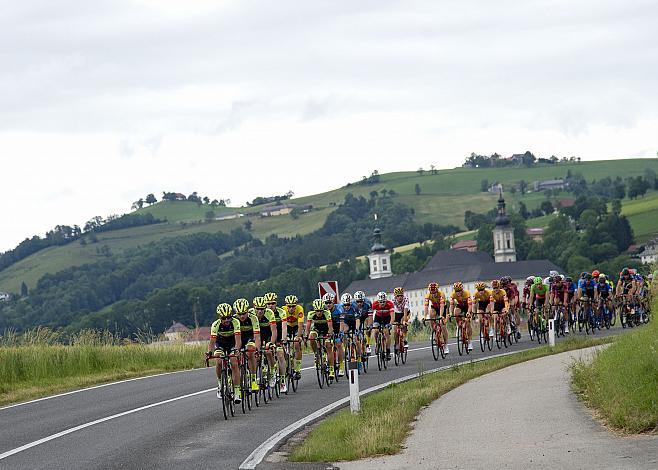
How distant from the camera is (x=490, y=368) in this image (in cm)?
2414

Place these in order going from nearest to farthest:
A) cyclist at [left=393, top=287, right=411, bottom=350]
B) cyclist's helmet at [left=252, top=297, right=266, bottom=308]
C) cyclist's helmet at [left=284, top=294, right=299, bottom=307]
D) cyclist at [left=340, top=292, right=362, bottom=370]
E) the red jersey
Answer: cyclist's helmet at [left=252, top=297, right=266, bottom=308], cyclist's helmet at [left=284, top=294, right=299, bottom=307], cyclist at [left=340, top=292, right=362, bottom=370], the red jersey, cyclist at [left=393, top=287, right=411, bottom=350]

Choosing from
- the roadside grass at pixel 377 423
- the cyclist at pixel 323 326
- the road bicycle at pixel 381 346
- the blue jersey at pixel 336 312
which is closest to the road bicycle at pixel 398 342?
the road bicycle at pixel 381 346

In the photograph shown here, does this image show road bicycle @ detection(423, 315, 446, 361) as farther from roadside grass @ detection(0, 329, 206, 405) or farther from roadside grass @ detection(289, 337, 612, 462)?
roadside grass @ detection(0, 329, 206, 405)

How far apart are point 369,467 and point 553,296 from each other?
22.3 metres

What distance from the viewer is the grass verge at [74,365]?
25344 mm

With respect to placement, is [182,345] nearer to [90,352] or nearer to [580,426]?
[90,352]

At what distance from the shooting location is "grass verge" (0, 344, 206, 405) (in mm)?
25344

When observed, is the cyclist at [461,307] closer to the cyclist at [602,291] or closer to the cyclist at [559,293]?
the cyclist at [559,293]

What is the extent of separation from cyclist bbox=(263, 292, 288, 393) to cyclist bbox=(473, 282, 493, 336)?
9.39 m

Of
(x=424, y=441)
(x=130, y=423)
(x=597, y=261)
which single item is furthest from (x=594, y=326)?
(x=597, y=261)

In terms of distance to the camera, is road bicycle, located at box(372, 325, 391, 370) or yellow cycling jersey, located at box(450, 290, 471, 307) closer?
road bicycle, located at box(372, 325, 391, 370)

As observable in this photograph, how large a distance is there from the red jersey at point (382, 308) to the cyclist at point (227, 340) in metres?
8.68

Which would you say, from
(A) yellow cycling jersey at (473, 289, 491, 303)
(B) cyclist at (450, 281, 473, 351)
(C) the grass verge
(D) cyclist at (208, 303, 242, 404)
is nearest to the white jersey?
(B) cyclist at (450, 281, 473, 351)

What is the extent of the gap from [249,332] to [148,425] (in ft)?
A: 9.16
